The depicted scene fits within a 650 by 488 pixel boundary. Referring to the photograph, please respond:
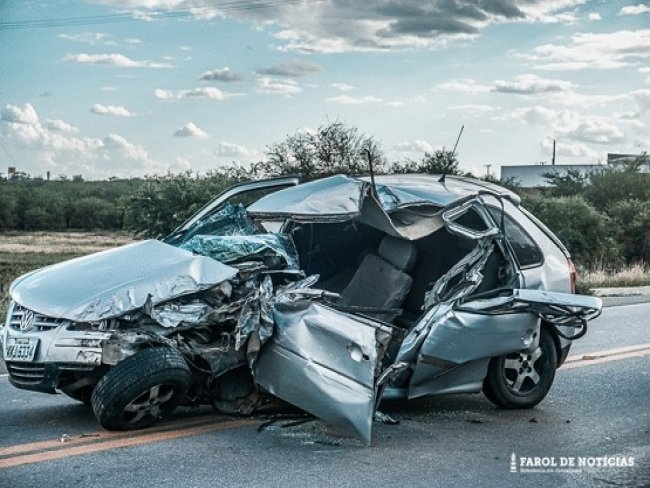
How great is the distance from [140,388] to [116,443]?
0.36 meters

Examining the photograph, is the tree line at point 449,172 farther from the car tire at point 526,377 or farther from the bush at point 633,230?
the car tire at point 526,377

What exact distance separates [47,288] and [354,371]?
212 cm

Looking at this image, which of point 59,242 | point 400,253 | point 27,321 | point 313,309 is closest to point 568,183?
point 59,242

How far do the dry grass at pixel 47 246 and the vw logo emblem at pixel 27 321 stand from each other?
30.8 m

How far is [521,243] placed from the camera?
8.05 meters

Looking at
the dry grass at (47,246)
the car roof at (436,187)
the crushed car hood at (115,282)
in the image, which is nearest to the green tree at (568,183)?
the dry grass at (47,246)

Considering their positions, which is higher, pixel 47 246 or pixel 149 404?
pixel 149 404

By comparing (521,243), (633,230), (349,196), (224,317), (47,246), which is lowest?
(47,246)

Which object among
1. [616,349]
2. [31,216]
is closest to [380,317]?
[616,349]

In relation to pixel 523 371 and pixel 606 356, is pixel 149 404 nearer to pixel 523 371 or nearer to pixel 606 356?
pixel 523 371

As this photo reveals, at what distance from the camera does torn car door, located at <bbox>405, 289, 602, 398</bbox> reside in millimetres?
7004

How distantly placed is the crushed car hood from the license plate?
21 centimetres

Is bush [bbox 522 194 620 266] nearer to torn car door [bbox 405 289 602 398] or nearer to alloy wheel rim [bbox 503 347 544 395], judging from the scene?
alloy wheel rim [bbox 503 347 544 395]

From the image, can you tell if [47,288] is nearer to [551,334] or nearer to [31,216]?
[551,334]
